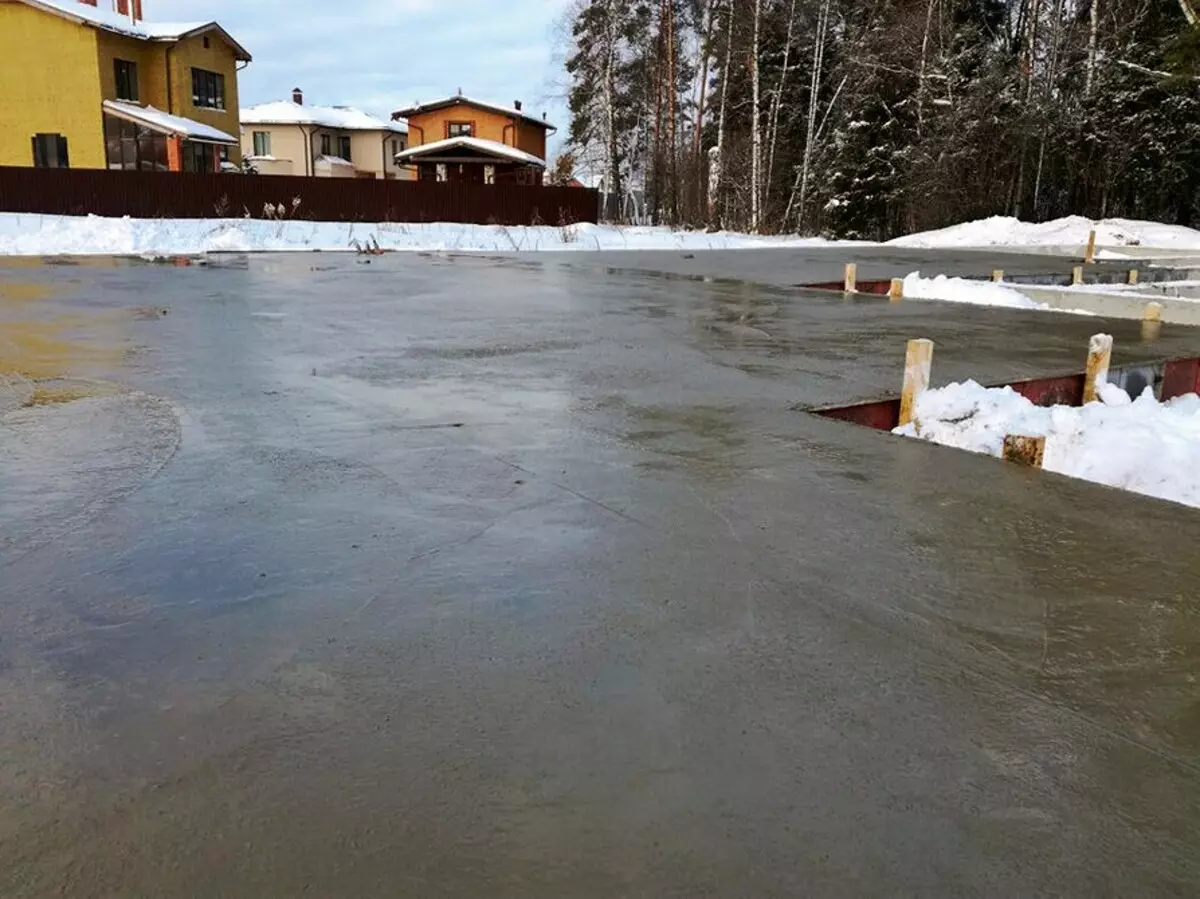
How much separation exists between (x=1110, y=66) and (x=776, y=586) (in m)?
39.3

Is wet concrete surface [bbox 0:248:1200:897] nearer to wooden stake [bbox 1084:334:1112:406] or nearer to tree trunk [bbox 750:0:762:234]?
wooden stake [bbox 1084:334:1112:406]

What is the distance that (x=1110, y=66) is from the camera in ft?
116

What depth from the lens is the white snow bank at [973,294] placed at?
14.2 m

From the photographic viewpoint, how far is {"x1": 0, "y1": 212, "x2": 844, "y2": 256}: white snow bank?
24359 millimetres

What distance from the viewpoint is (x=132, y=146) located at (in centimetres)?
3525

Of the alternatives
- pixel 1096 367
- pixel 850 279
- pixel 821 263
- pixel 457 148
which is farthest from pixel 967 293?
pixel 457 148

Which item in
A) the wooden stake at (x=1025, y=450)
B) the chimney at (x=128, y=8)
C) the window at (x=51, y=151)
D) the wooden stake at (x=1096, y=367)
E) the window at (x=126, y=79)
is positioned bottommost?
the wooden stake at (x=1025, y=450)

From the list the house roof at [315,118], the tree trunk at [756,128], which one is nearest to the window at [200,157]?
the house roof at [315,118]

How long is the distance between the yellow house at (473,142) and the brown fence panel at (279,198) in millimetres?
11480

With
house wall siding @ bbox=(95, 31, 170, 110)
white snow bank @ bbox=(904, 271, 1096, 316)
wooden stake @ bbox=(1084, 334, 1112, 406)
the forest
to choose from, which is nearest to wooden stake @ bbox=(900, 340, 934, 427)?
wooden stake @ bbox=(1084, 334, 1112, 406)

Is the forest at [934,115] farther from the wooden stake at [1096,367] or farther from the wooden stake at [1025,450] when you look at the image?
the wooden stake at [1025,450]

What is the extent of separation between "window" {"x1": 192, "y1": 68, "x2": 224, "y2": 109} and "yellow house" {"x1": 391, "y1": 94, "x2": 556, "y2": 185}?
8909 mm

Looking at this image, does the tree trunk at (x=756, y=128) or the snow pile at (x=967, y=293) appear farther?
the tree trunk at (x=756, y=128)

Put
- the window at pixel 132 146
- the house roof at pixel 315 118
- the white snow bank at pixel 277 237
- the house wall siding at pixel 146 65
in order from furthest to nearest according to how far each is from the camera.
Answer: the house roof at pixel 315 118 → the house wall siding at pixel 146 65 → the window at pixel 132 146 → the white snow bank at pixel 277 237
